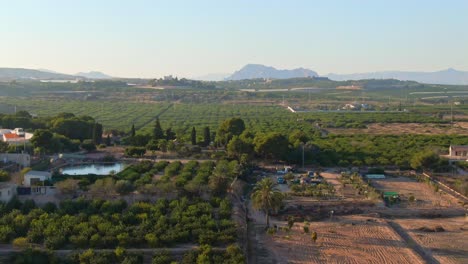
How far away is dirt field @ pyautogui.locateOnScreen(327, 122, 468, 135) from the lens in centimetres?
5853

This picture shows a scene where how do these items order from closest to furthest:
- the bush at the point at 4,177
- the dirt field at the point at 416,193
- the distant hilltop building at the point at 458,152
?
1. the bush at the point at 4,177
2. the dirt field at the point at 416,193
3. the distant hilltop building at the point at 458,152

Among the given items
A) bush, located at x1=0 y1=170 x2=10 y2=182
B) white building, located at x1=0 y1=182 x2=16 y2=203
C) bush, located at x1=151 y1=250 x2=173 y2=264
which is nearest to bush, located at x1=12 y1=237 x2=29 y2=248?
bush, located at x1=151 y1=250 x2=173 y2=264

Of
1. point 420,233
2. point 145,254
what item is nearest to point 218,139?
point 420,233

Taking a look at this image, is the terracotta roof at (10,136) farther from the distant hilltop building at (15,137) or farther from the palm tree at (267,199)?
the palm tree at (267,199)

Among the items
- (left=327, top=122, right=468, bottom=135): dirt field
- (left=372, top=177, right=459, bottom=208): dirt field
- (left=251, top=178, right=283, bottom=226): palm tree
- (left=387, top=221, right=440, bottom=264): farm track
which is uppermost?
(left=251, top=178, right=283, bottom=226): palm tree

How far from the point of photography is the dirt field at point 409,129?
58531 mm

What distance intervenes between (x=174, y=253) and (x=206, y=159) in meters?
18.4

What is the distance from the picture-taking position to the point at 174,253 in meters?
17.3

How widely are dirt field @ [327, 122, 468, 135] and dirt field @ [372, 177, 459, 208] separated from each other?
2719 cm

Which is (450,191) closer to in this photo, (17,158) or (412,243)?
(412,243)

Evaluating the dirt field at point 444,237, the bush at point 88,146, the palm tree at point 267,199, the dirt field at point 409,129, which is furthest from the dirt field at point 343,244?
the dirt field at point 409,129

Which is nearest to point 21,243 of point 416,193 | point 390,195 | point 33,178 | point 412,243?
point 33,178

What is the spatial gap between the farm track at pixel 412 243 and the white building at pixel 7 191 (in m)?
17.6

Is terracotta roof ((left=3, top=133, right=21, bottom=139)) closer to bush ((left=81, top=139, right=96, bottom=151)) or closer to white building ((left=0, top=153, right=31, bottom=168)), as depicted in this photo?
bush ((left=81, top=139, right=96, bottom=151))
